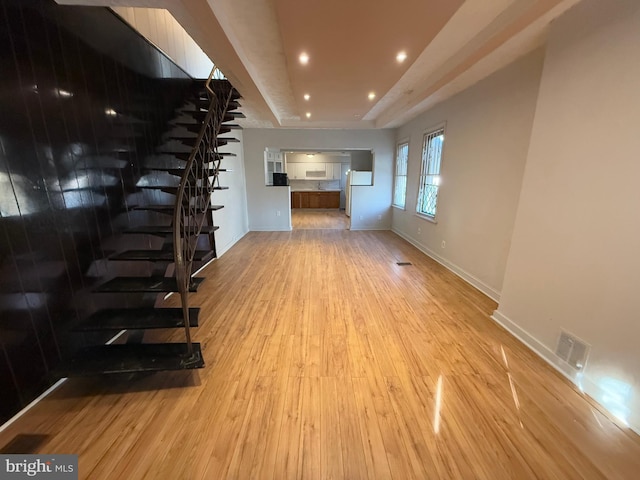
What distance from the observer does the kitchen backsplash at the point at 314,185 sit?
460 inches

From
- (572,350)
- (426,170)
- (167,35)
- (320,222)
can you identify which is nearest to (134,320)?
(572,350)

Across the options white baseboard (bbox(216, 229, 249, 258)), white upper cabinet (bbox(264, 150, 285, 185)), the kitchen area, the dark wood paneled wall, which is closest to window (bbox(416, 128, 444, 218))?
white upper cabinet (bbox(264, 150, 285, 185))

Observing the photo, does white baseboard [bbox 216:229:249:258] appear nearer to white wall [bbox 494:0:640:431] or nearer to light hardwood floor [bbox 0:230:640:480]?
light hardwood floor [bbox 0:230:640:480]

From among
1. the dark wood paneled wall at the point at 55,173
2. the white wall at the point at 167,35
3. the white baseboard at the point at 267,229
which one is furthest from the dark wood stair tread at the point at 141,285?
the white baseboard at the point at 267,229

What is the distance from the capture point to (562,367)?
190 centimetres

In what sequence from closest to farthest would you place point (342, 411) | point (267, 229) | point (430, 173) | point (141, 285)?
point (342, 411) → point (141, 285) → point (430, 173) → point (267, 229)

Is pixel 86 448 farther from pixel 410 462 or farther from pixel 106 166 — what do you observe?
pixel 106 166

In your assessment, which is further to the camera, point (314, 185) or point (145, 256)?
point (314, 185)

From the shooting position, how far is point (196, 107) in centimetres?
379

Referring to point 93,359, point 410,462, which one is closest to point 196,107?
point 93,359

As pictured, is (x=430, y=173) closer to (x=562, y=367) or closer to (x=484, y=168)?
(x=484, y=168)

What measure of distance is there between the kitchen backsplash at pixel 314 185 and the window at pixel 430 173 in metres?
6.72

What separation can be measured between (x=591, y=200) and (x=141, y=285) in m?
3.28

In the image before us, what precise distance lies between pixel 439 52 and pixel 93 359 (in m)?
4.04
